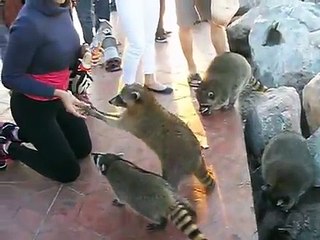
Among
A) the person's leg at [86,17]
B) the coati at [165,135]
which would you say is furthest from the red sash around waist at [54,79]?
the person's leg at [86,17]

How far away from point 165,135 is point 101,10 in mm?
2211

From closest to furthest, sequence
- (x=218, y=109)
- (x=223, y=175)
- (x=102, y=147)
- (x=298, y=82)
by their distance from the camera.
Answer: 1. (x=223, y=175)
2. (x=102, y=147)
3. (x=218, y=109)
4. (x=298, y=82)

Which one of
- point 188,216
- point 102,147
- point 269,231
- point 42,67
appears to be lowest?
point 269,231

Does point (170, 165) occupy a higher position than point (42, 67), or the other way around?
point (42, 67)

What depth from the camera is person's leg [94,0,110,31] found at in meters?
4.62

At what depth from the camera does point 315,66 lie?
406cm

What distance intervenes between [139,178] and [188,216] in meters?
0.24

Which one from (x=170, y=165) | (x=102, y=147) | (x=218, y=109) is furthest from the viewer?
(x=218, y=109)

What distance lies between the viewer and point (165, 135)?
105 inches

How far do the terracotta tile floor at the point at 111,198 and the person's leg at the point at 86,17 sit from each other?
3.38 ft

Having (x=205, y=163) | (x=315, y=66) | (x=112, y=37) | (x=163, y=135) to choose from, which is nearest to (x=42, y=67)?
(x=163, y=135)

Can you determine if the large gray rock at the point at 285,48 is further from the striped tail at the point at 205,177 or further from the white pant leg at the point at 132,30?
the striped tail at the point at 205,177

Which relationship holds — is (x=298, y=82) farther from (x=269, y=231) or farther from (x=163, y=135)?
(x=163, y=135)

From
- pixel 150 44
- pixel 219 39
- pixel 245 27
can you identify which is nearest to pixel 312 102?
pixel 219 39
